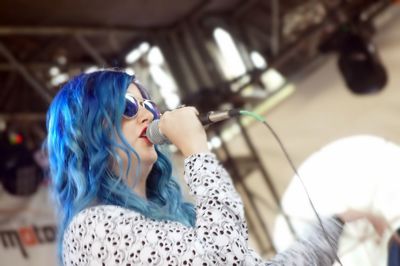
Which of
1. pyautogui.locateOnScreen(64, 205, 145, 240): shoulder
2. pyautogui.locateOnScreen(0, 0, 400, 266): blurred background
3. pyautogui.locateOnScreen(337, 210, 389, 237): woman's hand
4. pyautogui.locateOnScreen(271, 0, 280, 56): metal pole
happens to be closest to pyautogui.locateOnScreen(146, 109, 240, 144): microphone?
pyautogui.locateOnScreen(64, 205, 145, 240): shoulder

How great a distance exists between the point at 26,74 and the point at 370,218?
11.8 feet

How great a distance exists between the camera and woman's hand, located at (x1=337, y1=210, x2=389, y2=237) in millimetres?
1150

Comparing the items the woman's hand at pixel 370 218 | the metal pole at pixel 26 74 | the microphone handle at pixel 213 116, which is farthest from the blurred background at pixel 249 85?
the microphone handle at pixel 213 116

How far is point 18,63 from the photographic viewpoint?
171 inches

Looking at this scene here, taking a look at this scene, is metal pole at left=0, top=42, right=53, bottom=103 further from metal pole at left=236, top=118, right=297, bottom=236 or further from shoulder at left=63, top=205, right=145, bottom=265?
shoulder at left=63, top=205, right=145, bottom=265

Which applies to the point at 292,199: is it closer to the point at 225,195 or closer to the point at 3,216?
the point at 3,216

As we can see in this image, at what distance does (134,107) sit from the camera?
1.10 m

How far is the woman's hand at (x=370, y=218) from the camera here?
115 cm

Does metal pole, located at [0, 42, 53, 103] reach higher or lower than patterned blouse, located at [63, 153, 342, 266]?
higher

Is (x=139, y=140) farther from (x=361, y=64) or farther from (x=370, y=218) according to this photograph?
(x=361, y=64)

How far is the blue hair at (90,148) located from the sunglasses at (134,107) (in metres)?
0.02

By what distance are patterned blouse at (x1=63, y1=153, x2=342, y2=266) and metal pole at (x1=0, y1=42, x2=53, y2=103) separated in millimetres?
3492

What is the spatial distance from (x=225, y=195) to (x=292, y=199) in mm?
3967

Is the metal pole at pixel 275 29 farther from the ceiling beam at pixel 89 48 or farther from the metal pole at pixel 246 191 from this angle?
the ceiling beam at pixel 89 48
